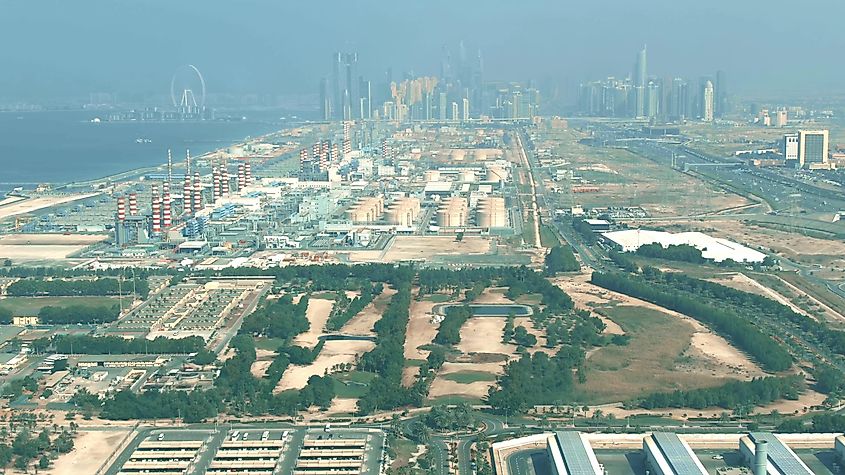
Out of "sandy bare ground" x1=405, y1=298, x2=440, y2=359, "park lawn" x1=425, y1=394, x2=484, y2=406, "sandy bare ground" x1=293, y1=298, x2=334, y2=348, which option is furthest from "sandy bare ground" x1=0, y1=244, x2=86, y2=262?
"park lawn" x1=425, y1=394, x2=484, y2=406

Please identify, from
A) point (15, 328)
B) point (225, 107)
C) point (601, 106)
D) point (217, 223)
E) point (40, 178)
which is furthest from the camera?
point (225, 107)


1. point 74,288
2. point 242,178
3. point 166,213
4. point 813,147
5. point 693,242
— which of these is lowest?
point 74,288

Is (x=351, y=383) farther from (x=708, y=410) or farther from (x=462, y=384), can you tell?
(x=708, y=410)

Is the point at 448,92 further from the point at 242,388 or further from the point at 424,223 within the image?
the point at 242,388

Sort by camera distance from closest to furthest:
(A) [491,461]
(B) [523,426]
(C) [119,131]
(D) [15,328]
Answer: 1. (A) [491,461]
2. (B) [523,426]
3. (D) [15,328]
4. (C) [119,131]

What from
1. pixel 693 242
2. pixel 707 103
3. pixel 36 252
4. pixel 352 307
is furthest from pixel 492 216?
pixel 707 103

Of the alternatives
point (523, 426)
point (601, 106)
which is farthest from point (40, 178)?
point (601, 106)
